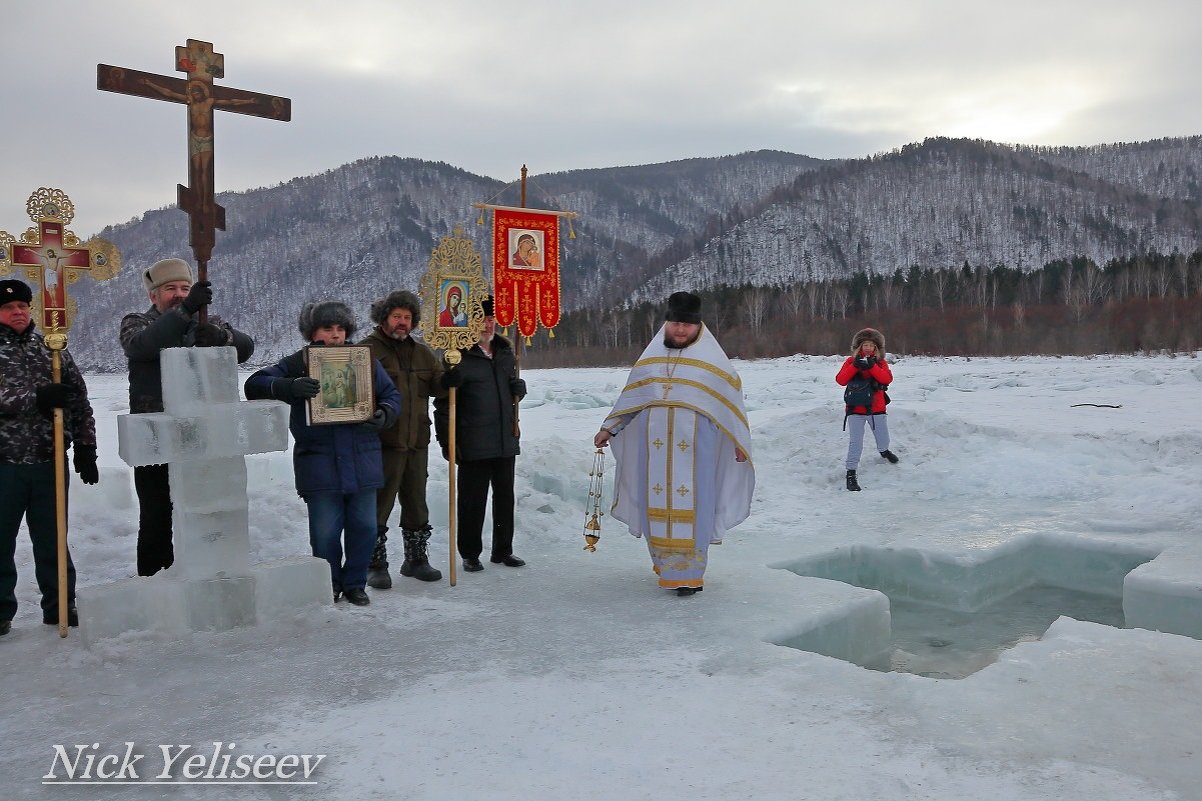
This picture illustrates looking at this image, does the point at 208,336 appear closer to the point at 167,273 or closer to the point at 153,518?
the point at 167,273

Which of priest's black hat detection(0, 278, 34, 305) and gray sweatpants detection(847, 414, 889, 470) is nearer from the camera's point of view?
priest's black hat detection(0, 278, 34, 305)

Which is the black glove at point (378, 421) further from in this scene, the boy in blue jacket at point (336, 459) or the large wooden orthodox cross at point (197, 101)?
the large wooden orthodox cross at point (197, 101)

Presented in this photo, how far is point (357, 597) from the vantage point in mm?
4949

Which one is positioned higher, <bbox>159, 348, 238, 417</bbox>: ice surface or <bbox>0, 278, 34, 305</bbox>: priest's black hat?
<bbox>0, 278, 34, 305</bbox>: priest's black hat

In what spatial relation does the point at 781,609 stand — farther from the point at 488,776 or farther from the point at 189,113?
the point at 189,113

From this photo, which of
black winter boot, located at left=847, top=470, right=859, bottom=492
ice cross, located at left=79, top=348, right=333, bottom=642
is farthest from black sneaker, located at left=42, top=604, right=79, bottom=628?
black winter boot, located at left=847, top=470, right=859, bottom=492

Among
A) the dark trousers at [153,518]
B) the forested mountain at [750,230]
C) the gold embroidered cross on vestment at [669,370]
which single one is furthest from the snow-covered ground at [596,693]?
the forested mountain at [750,230]

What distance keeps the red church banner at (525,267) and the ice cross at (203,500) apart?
9.63 ft

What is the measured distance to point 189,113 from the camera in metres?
4.55

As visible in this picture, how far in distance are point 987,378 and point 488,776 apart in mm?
21334

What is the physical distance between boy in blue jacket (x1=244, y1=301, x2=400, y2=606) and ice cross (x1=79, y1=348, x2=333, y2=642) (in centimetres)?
27

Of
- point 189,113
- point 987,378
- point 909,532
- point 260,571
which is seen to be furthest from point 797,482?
point 987,378

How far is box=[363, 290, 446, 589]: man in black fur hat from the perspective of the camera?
5391mm

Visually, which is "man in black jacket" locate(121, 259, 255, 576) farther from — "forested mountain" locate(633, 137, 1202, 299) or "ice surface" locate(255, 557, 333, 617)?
"forested mountain" locate(633, 137, 1202, 299)
